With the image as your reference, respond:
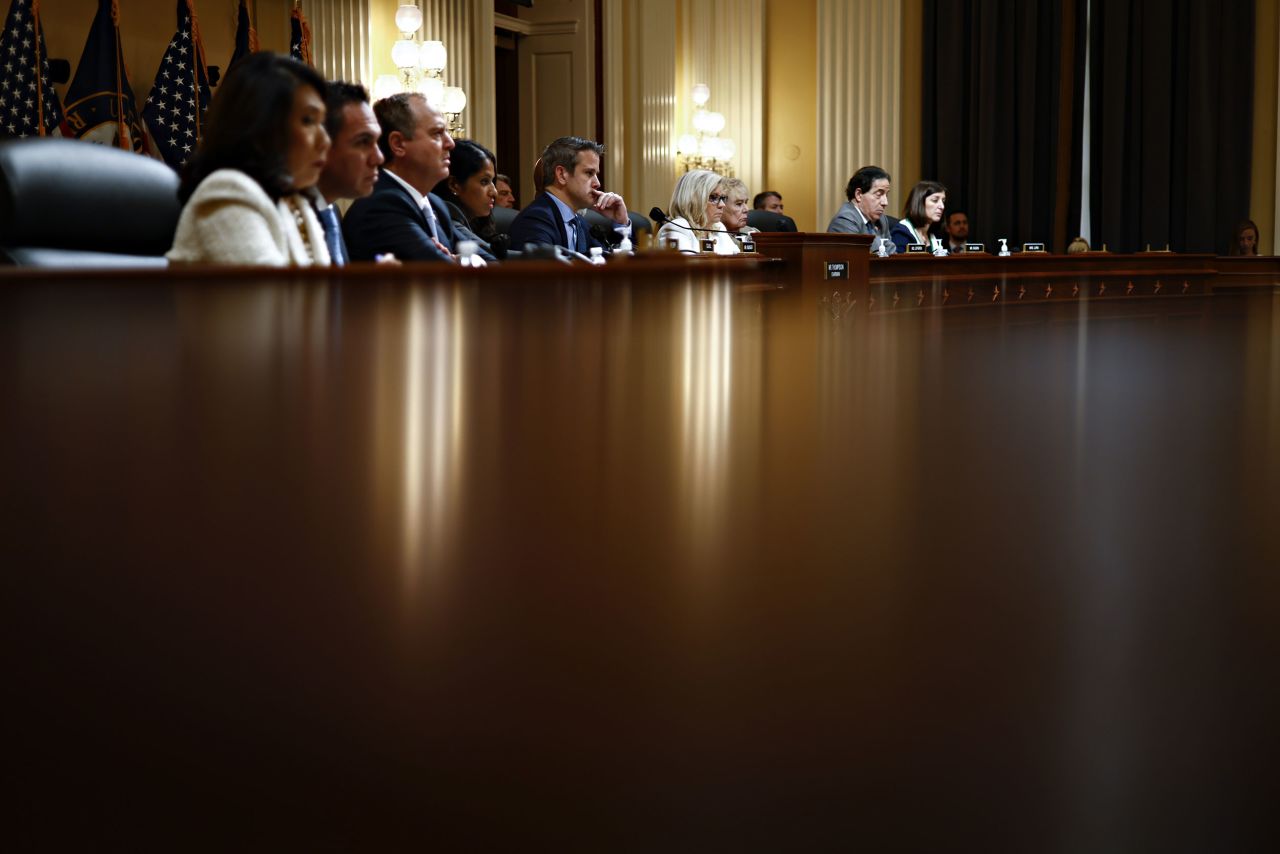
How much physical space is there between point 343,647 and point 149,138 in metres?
5.93

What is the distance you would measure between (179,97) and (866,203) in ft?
11.7

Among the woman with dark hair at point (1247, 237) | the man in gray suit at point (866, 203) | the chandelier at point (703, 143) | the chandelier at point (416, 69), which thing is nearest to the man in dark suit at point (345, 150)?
the man in gray suit at point (866, 203)

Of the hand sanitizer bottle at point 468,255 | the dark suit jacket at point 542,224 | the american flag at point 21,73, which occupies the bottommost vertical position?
the hand sanitizer bottle at point 468,255

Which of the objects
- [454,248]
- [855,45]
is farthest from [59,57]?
[855,45]

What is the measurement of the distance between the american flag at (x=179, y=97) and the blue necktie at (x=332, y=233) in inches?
139

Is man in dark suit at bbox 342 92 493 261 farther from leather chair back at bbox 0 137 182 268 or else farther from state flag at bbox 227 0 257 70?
state flag at bbox 227 0 257 70

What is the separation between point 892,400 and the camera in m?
2.06

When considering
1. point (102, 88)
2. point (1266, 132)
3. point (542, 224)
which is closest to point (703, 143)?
point (1266, 132)

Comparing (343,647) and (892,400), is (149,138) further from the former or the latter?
(343,647)

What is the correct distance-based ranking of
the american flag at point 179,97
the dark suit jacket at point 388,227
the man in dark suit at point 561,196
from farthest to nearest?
the american flag at point 179,97
the man in dark suit at point 561,196
the dark suit jacket at point 388,227

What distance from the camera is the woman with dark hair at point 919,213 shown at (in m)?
7.42

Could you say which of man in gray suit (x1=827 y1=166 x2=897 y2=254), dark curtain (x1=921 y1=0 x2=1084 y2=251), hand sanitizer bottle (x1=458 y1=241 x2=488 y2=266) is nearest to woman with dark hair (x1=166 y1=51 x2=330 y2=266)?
hand sanitizer bottle (x1=458 y1=241 x2=488 y2=266)

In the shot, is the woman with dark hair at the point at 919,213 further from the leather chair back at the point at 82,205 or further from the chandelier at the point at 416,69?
the leather chair back at the point at 82,205

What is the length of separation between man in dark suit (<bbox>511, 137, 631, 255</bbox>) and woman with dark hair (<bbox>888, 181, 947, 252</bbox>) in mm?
3081
